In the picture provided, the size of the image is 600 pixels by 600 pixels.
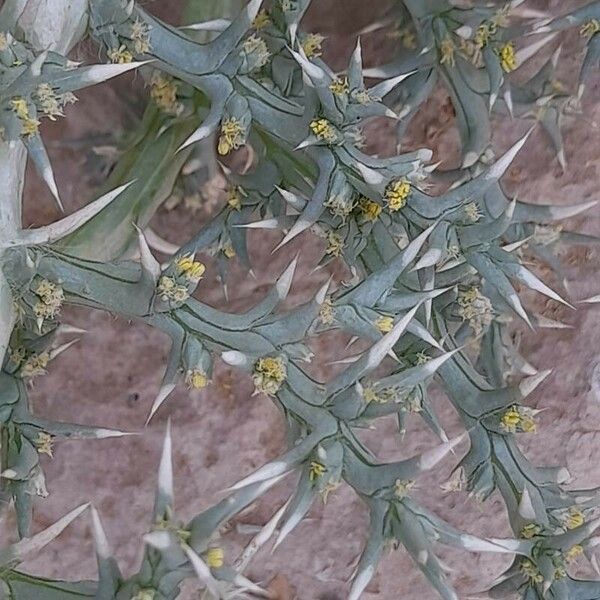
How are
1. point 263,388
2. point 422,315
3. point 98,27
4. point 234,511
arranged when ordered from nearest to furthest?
point 234,511, point 263,388, point 98,27, point 422,315

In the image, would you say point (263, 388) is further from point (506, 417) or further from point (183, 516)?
point (183, 516)

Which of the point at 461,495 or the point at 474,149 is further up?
the point at 474,149

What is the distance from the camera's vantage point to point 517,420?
1.11 m

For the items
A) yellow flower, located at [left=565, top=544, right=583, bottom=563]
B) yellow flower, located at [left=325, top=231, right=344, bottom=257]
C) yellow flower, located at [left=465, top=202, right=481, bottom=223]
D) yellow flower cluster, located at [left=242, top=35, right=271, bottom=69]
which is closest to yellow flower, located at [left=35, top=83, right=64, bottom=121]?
yellow flower cluster, located at [left=242, top=35, right=271, bottom=69]

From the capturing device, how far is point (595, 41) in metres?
1.39

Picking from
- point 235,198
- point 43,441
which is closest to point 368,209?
point 235,198

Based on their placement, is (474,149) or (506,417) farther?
(474,149)

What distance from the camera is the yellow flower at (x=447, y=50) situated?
1346mm

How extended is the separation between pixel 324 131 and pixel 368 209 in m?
0.13

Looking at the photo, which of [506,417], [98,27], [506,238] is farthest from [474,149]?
[98,27]

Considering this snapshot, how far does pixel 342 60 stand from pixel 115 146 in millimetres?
458

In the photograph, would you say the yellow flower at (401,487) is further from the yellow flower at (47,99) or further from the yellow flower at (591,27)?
the yellow flower at (591,27)

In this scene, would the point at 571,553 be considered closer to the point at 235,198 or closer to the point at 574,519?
the point at 574,519

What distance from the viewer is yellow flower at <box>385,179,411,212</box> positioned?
1100mm
